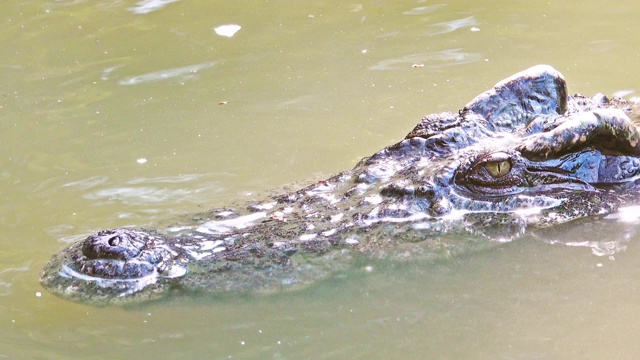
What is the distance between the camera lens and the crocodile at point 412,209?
445cm

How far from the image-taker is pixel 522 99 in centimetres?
569

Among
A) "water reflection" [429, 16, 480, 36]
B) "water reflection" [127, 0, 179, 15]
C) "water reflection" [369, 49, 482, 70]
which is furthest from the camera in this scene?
"water reflection" [127, 0, 179, 15]

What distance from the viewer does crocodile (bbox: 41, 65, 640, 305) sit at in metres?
4.45

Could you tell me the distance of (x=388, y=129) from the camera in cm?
732

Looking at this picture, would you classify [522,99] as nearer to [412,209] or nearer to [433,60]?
[412,209]

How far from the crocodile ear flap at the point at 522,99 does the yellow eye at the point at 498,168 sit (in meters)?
0.55

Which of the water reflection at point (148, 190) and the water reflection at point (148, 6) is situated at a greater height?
the water reflection at point (148, 6)

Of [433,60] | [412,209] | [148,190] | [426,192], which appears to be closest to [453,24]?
[433,60]

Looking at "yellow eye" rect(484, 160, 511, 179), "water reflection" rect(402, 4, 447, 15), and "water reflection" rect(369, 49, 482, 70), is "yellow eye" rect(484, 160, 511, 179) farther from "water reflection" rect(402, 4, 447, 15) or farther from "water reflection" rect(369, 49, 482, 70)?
"water reflection" rect(402, 4, 447, 15)

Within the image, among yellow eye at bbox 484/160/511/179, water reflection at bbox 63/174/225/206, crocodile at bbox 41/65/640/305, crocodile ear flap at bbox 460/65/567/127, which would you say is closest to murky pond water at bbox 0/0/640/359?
water reflection at bbox 63/174/225/206

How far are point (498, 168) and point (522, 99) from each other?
2.71 ft

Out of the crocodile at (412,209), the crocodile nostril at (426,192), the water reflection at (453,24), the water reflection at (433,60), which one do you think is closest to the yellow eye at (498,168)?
the crocodile at (412,209)

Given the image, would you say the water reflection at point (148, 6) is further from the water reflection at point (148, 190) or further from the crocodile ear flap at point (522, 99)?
the crocodile ear flap at point (522, 99)

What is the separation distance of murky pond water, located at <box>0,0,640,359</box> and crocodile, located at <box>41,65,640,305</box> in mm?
125
